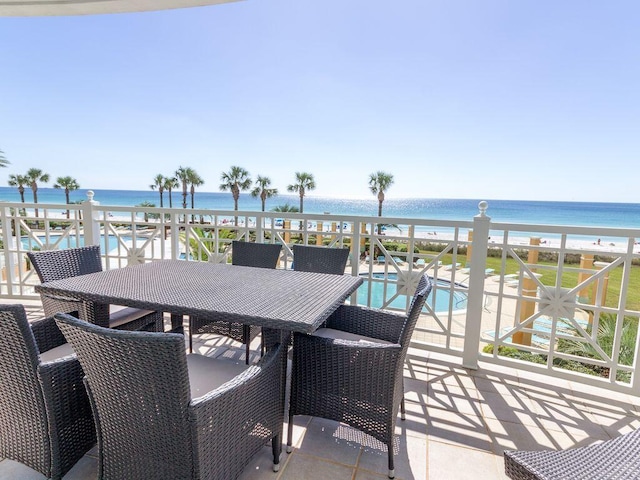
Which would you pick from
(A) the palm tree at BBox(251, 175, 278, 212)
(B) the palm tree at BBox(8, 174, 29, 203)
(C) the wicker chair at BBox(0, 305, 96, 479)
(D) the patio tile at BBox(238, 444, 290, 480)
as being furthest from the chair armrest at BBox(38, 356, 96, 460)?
(B) the palm tree at BBox(8, 174, 29, 203)

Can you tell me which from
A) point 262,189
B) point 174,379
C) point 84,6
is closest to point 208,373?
point 174,379

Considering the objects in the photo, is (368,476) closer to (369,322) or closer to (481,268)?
(369,322)

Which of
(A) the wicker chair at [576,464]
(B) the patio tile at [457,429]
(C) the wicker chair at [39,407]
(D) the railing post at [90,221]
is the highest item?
(D) the railing post at [90,221]

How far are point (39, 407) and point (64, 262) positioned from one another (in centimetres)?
139

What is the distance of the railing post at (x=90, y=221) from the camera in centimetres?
389

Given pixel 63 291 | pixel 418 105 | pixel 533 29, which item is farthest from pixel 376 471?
pixel 418 105

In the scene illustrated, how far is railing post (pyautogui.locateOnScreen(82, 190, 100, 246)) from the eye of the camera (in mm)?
3893

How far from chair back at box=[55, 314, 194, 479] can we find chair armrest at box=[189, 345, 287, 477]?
0.05m

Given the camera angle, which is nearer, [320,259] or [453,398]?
[453,398]

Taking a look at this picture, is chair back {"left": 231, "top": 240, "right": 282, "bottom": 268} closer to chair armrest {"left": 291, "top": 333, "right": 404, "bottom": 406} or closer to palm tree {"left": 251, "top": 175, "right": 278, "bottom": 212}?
chair armrest {"left": 291, "top": 333, "right": 404, "bottom": 406}

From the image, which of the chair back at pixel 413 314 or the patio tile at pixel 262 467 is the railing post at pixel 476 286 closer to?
the chair back at pixel 413 314

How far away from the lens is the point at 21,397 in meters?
1.35

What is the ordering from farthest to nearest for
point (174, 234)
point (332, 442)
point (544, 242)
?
1. point (544, 242)
2. point (174, 234)
3. point (332, 442)

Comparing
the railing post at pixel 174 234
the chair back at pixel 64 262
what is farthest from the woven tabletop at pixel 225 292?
the railing post at pixel 174 234
